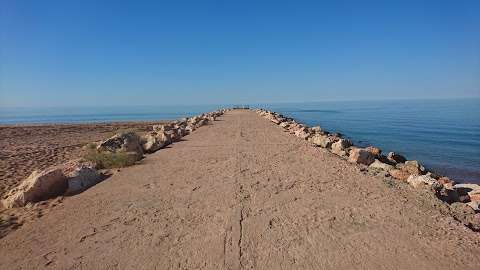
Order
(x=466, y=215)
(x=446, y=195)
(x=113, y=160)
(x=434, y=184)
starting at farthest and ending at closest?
(x=113, y=160)
(x=434, y=184)
(x=446, y=195)
(x=466, y=215)

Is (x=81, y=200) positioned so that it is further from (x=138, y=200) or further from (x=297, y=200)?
(x=297, y=200)

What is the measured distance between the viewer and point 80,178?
7.92 meters

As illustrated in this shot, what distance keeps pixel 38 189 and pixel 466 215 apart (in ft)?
23.9

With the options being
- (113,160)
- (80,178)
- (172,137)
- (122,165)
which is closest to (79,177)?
(80,178)

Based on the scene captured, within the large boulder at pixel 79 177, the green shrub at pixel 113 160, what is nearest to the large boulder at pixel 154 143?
the green shrub at pixel 113 160

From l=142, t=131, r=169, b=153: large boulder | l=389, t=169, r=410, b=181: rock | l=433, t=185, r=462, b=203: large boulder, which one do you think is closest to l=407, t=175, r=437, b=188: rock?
l=433, t=185, r=462, b=203: large boulder

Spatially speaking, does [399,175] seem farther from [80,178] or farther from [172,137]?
[172,137]

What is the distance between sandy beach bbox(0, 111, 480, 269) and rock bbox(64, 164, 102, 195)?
0.96 ft

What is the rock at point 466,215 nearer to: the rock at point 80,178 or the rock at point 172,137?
the rock at point 80,178

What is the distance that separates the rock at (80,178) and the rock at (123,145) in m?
3.07

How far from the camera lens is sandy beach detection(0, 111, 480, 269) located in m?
4.27

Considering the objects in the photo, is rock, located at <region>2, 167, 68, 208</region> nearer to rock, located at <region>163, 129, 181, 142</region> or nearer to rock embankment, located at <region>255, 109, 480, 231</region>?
rock embankment, located at <region>255, 109, 480, 231</region>

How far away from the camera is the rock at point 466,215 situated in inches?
212

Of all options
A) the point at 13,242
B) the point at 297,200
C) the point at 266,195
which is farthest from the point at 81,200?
the point at 297,200
